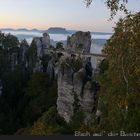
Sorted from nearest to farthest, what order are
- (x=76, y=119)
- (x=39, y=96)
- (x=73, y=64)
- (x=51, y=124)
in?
1. (x=51, y=124)
2. (x=76, y=119)
3. (x=73, y=64)
4. (x=39, y=96)

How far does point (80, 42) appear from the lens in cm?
5572

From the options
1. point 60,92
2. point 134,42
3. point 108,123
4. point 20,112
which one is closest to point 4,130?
point 20,112

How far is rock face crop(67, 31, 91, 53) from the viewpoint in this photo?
5450 cm

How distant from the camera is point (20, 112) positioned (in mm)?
Result: 48969

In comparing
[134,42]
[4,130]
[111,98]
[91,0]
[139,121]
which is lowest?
[4,130]

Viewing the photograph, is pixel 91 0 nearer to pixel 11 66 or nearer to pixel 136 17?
pixel 136 17

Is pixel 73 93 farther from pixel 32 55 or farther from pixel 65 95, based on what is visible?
pixel 32 55

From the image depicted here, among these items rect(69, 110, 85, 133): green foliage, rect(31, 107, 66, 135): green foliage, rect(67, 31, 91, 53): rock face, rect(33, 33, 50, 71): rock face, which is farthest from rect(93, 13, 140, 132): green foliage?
rect(33, 33, 50, 71): rock face

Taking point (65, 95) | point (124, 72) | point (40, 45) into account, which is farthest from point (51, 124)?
point (40, 45)

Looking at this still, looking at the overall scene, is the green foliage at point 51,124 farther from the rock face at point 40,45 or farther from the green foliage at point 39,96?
the rock face at point 40,45

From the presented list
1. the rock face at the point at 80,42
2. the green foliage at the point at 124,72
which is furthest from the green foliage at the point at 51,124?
the rock face at the point at 80,42

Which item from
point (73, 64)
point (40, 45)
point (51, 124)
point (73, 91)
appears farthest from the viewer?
point (40, 45)

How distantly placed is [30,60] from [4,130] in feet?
63.9

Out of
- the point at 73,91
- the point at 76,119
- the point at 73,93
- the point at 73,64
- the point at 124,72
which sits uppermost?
the point at 124,72
